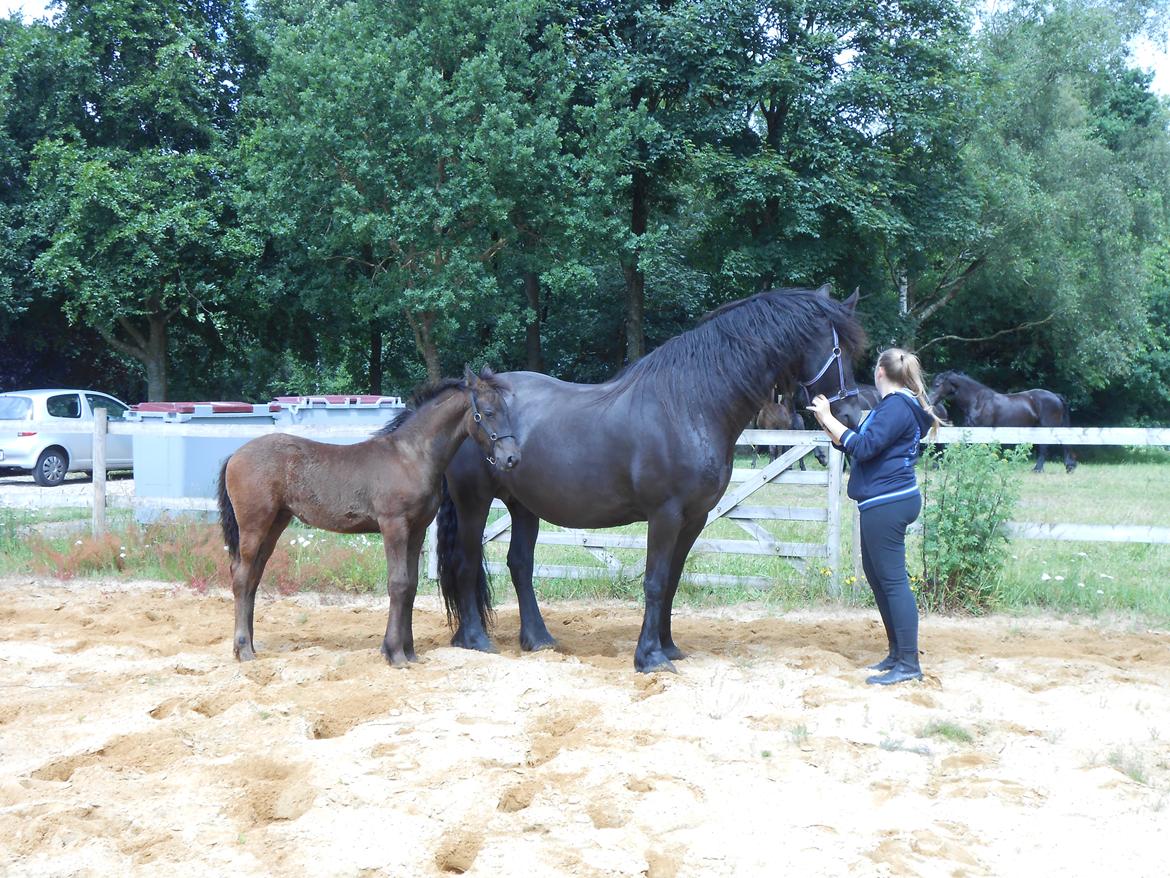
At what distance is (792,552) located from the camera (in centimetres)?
817

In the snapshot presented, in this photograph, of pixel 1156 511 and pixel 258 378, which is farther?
pixel 258 378

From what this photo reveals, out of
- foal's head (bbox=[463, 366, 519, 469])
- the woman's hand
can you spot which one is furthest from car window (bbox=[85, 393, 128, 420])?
the woman's hand

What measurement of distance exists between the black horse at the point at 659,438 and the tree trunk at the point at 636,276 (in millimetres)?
17118

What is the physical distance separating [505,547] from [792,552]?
286 cm

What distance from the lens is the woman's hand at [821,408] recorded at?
5.85 m

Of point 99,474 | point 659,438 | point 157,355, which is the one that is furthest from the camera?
point 157,355

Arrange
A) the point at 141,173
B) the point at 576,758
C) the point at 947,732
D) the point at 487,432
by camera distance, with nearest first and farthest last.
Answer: the point at 576,758 → the point at 947,732 → the point at 487,432 → the point at 141,173

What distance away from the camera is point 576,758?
4363 millimetres

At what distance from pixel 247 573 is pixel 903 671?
3957mm

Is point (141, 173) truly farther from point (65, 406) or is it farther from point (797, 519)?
point (797, 519)

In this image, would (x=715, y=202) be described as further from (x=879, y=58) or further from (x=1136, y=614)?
(x=1136, y=614)

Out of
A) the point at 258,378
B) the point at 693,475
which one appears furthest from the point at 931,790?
the point at 258,378

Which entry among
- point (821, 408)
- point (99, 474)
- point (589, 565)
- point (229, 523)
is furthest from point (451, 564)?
point (99, 474)

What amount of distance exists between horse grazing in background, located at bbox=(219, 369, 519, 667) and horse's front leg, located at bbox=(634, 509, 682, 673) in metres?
1.04
